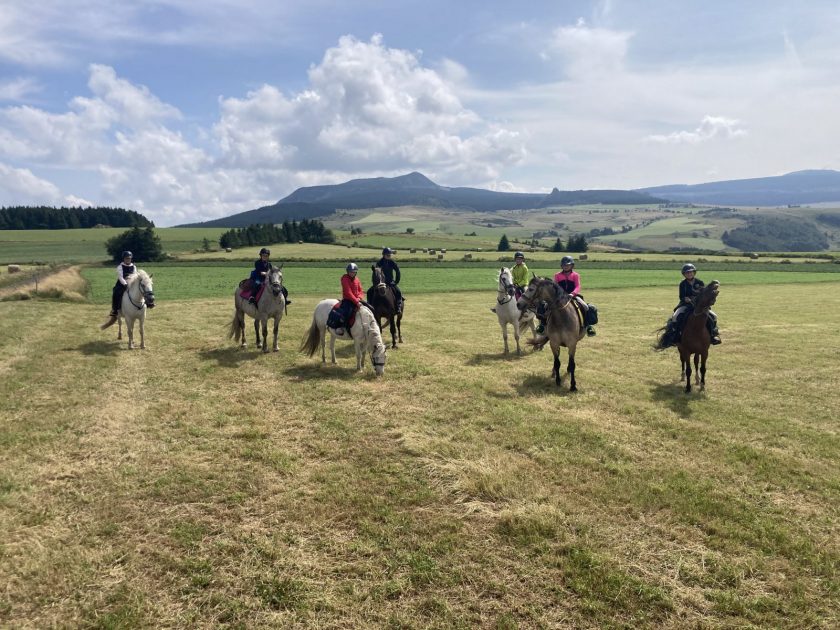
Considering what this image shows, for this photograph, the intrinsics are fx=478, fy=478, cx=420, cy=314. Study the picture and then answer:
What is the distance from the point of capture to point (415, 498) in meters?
7.00

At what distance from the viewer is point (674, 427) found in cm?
972

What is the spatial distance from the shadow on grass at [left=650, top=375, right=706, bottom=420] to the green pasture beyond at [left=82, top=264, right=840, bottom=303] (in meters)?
22.4

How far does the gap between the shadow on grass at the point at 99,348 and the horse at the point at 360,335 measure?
6991 mm

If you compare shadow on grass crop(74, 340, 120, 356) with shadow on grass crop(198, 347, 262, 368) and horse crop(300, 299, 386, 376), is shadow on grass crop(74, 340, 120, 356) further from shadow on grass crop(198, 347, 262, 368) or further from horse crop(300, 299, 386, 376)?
horse crop(300, 299, 386, 376)

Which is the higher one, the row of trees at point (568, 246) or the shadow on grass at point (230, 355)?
the row of trees at point (568, 246)

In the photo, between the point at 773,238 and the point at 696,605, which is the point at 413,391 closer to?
the point at 696,605

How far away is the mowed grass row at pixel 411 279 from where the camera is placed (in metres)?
35.9

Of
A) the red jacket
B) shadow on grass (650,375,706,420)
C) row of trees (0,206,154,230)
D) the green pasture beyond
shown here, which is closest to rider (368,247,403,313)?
the red jacket

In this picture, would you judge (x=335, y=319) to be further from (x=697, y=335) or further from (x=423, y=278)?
(x=423, y=278)

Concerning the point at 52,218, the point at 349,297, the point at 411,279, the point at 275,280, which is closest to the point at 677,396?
the point at 349,297

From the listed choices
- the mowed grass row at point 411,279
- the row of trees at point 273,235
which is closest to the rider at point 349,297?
the mowed grass row at point 411,279

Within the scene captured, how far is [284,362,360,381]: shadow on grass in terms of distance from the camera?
13383mm

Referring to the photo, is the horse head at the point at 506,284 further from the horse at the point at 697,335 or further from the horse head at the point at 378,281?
the horse at the point at 697,335

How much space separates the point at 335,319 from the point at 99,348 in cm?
931
